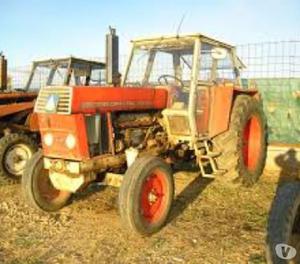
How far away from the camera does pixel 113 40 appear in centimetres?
552

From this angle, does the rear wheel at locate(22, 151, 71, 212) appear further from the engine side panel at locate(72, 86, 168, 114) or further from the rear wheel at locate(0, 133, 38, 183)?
the rear wheel at locate(0, 133, 38, 183)

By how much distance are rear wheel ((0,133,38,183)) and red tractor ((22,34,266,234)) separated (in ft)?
5.63

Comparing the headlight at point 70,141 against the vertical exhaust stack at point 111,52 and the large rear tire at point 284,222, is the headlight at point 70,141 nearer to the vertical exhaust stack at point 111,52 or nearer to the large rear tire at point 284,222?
the vertical exhaust stack at point 111,52

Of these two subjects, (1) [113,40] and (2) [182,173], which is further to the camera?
(2) [182,173]

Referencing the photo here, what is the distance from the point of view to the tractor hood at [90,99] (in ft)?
16.7

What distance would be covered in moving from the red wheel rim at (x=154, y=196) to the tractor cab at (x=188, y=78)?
87 cm

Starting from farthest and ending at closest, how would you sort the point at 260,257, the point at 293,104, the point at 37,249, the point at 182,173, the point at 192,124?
the point at 293,104 < the point at 182,173 < the point at 192,124 < the point at 37,249 < the point at 260,257

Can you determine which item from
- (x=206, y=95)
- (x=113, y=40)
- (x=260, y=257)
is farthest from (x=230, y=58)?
→ (x=260, y=257)

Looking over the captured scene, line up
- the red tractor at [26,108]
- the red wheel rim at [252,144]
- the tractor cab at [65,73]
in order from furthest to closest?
the tractor cab at [65,73], the red tractor at [26,108], the red wheel rim at [252,144]

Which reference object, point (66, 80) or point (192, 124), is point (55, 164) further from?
point (66, 80)

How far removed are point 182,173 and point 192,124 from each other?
2.21m

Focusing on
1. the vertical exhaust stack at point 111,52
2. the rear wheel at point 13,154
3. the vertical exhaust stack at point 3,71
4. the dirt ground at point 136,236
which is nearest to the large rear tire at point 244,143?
the dirt ground at point 136,236

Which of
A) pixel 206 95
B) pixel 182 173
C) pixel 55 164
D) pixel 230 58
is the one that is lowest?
pixel 182 173

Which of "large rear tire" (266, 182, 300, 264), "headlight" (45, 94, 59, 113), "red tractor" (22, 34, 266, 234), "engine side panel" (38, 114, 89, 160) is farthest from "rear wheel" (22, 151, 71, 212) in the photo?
"large rear tire" (266, 182, 300, 264)
